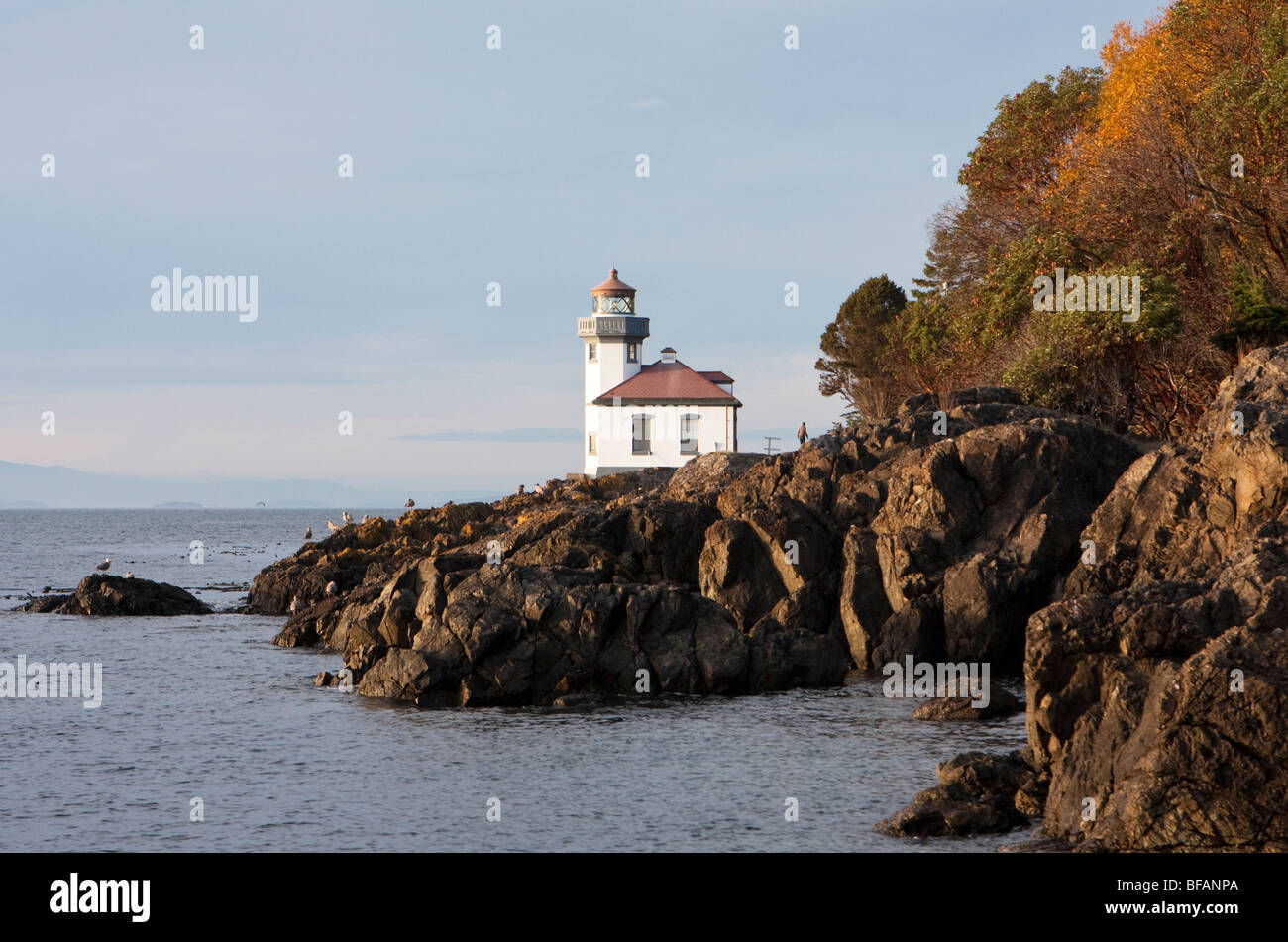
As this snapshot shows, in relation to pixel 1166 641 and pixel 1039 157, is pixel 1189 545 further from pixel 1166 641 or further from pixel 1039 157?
pixel 1039 157

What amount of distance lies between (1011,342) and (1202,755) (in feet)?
→ 132

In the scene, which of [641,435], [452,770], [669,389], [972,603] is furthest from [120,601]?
[669,389]

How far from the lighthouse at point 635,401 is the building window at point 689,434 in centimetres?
6

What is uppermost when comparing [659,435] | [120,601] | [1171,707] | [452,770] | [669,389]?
[669,389]

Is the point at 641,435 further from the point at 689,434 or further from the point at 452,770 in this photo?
the point at 452,770

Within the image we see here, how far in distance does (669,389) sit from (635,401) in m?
2.35

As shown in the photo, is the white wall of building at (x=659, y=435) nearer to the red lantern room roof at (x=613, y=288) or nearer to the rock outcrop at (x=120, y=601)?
the red lantern room roof at (x=613, y=288)

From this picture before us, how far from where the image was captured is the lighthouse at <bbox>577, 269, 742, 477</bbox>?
265 ft

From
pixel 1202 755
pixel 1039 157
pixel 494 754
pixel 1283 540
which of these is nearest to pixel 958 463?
pixel 1283 540

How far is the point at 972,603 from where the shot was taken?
31672 mm

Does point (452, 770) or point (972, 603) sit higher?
point (972, 603)

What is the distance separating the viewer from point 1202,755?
1581cm
